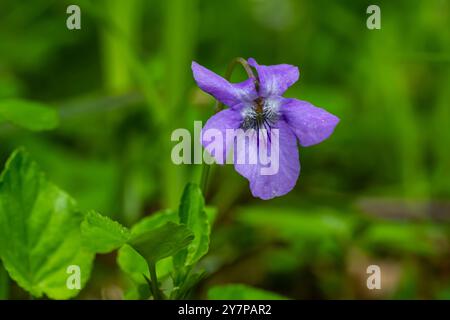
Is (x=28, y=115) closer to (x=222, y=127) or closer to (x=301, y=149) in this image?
(x=222, y=127)

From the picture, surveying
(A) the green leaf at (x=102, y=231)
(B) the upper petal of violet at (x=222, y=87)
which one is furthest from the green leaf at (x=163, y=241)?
(B) the upper petal of violet at (x=222, y=87)

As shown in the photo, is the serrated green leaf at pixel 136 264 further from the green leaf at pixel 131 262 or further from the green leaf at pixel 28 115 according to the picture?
the green leaf at pixel 28 115

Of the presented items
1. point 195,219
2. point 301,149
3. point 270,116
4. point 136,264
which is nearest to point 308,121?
point 270,116

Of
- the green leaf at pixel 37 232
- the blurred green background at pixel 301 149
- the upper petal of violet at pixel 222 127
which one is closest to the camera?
the upper petal of violet at pixel 222 127

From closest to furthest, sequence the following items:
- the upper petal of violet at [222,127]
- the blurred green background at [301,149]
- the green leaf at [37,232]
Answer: the upper petal of violet at [222,127] < the green leaf at [37,232] < the blurred green background at [301,149]

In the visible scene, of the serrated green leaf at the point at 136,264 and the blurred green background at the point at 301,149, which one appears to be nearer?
the serrated green leaf at the point at 136,264

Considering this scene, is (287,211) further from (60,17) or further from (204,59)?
(60,17)

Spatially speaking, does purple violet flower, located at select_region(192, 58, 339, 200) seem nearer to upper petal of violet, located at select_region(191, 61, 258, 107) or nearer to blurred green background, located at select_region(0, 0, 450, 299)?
upper petal of violet, located at select_region(191, 61, 258, 107)
